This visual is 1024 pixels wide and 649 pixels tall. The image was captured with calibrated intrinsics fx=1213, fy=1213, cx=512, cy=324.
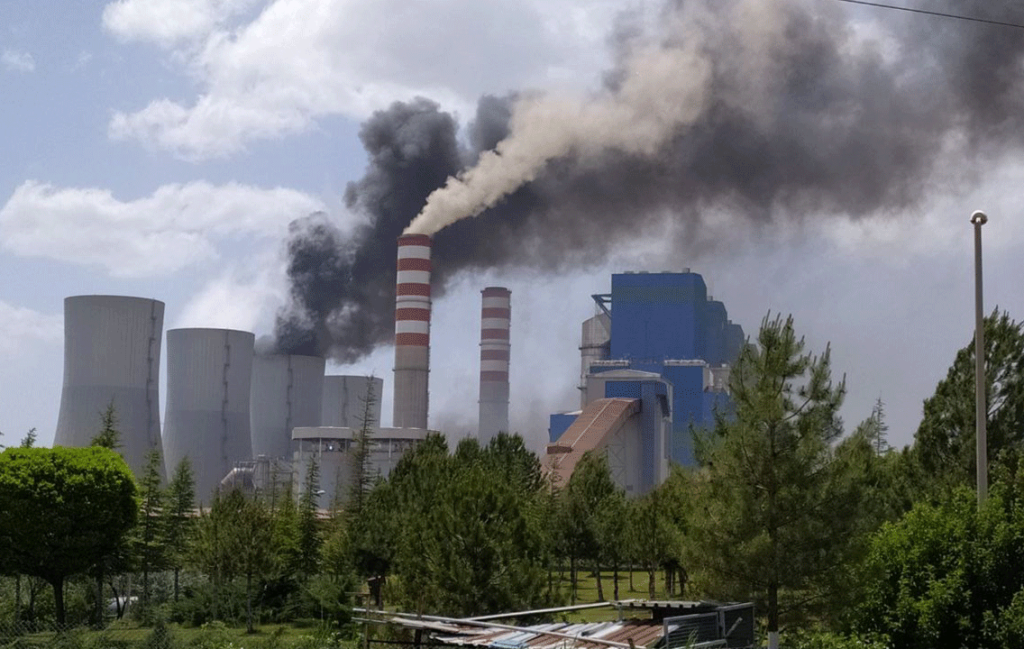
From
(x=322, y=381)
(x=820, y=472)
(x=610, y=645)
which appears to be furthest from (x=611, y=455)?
(x=610, y=645)

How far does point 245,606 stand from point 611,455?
4165 centimetres

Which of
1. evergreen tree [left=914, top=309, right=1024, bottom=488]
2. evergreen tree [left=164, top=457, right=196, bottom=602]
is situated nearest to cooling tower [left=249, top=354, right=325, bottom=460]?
evergreen tree [left=164, top=457, right=196, bottom=602]

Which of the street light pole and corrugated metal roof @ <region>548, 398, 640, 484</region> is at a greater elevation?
corrugated metal roof @ <region>548, 398, 640, 484</region>

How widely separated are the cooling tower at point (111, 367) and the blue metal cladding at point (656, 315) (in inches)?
1307

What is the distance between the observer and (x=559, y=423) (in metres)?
79.2

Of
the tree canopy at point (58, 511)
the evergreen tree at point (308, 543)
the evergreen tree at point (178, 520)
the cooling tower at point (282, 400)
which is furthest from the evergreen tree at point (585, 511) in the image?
the cooling tower at point (282, 400)

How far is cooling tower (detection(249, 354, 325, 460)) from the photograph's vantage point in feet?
242

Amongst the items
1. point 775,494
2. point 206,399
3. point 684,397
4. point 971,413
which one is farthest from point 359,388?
point 775,494

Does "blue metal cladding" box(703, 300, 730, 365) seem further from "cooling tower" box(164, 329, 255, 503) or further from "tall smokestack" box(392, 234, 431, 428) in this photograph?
"cooling tower" box(164, 329, 255, 503)

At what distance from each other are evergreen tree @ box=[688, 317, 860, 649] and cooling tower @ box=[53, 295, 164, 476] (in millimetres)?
44663

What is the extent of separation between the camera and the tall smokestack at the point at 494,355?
82.1m

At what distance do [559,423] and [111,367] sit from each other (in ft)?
105

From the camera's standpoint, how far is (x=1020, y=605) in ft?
41.7

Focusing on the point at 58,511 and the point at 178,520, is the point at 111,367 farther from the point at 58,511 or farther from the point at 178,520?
the point at 58,511
